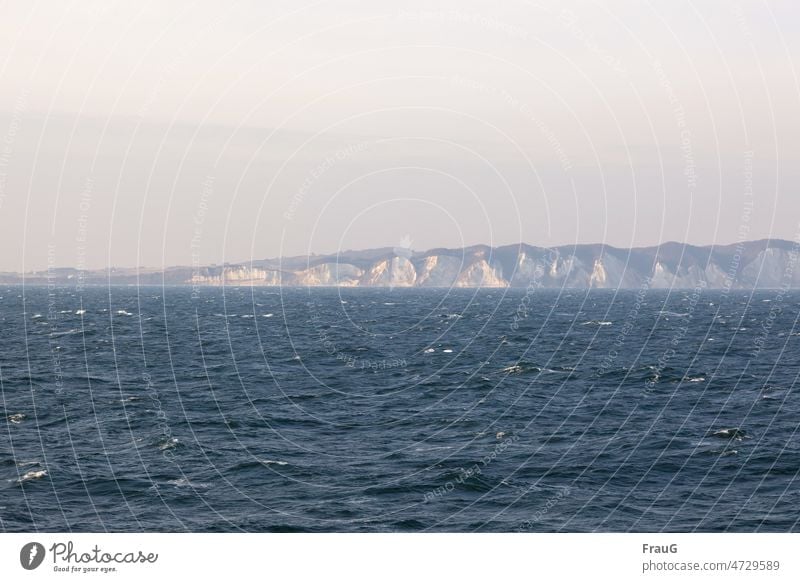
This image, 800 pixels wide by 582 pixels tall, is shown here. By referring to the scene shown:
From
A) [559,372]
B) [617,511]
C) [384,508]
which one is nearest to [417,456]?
[384,508]
